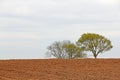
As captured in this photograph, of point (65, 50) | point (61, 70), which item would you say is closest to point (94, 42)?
point (65, 50)

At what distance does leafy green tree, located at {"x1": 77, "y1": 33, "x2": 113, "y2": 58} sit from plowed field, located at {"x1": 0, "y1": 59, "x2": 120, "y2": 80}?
106ft

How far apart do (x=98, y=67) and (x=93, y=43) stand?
123ft

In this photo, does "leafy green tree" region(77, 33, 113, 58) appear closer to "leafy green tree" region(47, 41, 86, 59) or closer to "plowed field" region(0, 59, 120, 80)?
"leafy green tree" region(47, 41, 86, 59)

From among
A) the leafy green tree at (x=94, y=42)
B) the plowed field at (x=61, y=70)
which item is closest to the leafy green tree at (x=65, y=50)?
the leafy green tree at (x=94, y=42)

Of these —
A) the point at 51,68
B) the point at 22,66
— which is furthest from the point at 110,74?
the point at 22,66

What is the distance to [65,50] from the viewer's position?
72062 mm

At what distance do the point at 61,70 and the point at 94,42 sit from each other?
40.8m

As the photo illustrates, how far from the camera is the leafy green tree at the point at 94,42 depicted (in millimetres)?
65188

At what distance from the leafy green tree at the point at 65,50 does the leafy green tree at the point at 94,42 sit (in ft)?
6.13

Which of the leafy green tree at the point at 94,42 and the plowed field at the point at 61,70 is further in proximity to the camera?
the leafy green tree at the point at 94,42

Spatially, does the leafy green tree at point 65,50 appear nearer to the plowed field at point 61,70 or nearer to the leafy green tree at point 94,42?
the leafy green tree at point 94,42

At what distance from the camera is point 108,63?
103 ft

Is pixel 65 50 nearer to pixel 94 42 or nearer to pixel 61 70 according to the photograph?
pixel 94 42

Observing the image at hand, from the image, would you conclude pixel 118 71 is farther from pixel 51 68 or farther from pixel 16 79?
pixel 16 79
